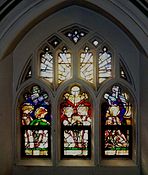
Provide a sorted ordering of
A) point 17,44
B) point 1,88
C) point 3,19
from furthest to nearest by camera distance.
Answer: point 17,44, point 1,88, point 3,19

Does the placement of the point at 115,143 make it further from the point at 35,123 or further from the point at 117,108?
the point at 35,123

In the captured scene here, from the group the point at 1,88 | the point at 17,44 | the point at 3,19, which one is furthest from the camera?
the point at 17,44

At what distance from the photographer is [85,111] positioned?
6.70 meters

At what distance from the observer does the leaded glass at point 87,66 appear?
660 cm

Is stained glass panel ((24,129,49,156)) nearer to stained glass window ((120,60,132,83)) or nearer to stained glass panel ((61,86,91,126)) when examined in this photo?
stained glass panel ((61,86,91,126))

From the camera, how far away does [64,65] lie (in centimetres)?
662

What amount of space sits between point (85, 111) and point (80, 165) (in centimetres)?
79

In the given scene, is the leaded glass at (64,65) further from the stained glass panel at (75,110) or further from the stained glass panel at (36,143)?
the stained glass panel at (36,143)

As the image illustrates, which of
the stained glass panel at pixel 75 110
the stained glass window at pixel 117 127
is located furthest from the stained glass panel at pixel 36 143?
the stained glass window at pixel 117 127

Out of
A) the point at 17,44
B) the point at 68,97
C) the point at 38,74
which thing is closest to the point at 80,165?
the point at 68,97

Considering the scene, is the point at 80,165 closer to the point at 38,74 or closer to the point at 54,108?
the point at 54,108

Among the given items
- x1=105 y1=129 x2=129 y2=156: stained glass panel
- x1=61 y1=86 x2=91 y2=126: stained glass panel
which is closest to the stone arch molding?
x1=61 y1=86 x2=91 y2=126: stained glass panel

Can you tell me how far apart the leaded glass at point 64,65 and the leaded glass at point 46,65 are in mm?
→ 118

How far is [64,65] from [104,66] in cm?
58
